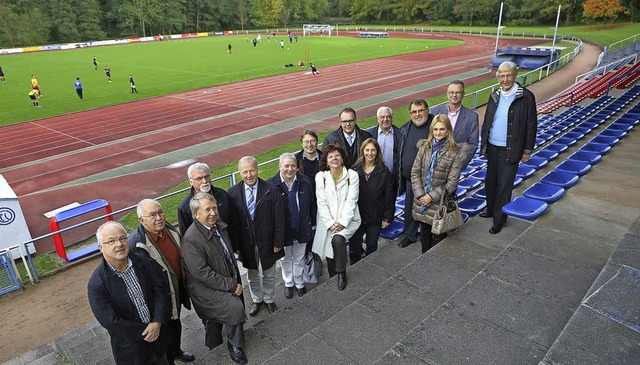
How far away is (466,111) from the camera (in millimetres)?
4961

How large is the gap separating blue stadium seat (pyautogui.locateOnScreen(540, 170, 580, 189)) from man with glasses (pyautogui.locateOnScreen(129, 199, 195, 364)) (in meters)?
5.18

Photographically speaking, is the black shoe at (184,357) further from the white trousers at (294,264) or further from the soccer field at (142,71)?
the soccer field at (142,71)

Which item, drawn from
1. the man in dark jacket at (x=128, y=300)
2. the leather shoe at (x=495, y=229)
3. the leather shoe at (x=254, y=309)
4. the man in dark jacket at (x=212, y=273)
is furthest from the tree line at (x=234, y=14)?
the man in dark jacket at (x=128, y=300)

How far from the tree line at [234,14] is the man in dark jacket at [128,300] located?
57091 millimetres

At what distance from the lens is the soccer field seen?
2331 centimetres

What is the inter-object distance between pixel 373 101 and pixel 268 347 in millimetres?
18277

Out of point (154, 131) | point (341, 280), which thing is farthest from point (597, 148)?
point (154, 131)

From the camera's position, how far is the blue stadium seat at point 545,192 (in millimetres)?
5441

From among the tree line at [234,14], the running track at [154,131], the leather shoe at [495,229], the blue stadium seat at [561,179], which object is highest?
the tree line at [234,14]

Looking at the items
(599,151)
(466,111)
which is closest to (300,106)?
(599,151)

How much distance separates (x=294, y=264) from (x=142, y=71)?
33.0 metres

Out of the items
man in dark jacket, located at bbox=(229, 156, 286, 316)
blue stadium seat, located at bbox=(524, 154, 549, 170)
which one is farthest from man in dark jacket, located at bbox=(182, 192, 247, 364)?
blue stadium seat, located at bbox=(524, 154, 549, 170)

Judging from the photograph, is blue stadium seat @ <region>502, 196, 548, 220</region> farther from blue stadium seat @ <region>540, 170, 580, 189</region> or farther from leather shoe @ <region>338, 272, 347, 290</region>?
leather shoe @ <region>338, 272, 347, 290</region>

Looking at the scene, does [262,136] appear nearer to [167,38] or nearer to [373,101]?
[373,101]
